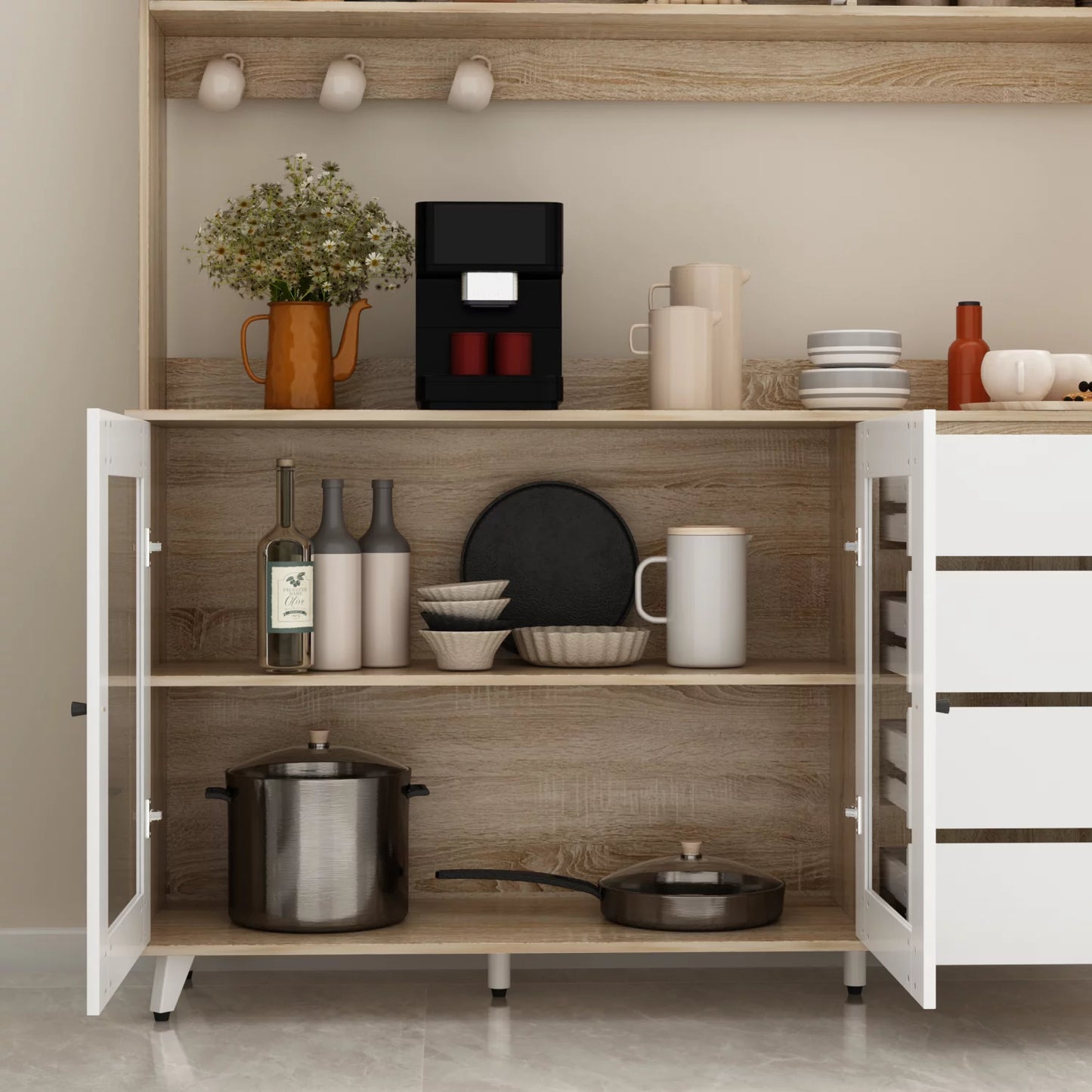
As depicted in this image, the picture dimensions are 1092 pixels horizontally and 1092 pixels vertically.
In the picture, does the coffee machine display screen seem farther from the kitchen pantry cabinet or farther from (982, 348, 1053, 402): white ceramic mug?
(982, 348, 1053, 402): white ceramic mug

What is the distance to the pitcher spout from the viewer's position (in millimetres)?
2365

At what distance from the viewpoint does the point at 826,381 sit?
93.4 inches

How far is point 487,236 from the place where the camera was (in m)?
2.29

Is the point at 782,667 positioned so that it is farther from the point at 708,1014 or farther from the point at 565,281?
the point at 565,281

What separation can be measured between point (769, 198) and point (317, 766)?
4.37 ft

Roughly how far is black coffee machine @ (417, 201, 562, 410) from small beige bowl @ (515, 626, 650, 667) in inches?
15.2

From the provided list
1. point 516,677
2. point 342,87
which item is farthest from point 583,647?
point 342,87

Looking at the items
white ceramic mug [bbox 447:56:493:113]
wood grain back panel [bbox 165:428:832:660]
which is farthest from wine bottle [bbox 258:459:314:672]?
white ceramic mug [bbox 447:56:493:113]

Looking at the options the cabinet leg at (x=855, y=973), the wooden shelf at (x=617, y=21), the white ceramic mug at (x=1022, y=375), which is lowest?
the cabinet leg at (x=855, y=973)

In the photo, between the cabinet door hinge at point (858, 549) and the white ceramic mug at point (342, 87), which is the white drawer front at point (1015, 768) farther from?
the white ceramic mug at point (342, 87)

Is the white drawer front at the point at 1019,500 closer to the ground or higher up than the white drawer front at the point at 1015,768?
higher up

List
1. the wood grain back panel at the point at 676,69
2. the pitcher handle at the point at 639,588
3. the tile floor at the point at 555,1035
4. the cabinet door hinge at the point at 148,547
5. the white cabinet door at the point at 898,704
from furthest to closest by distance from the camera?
the wood grain back panel at the point at 676,69, the pitcher handle at the point at 639,588, the cabinet door hinge at the point at 148,547, the tile floor at the point at 555,1035, the white cabinet door at the point at 898,704

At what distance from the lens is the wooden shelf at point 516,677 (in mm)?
2254

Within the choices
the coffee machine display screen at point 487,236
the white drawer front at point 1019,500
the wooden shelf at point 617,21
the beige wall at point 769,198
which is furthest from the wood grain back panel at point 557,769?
the wooden shelf at point 617,21
